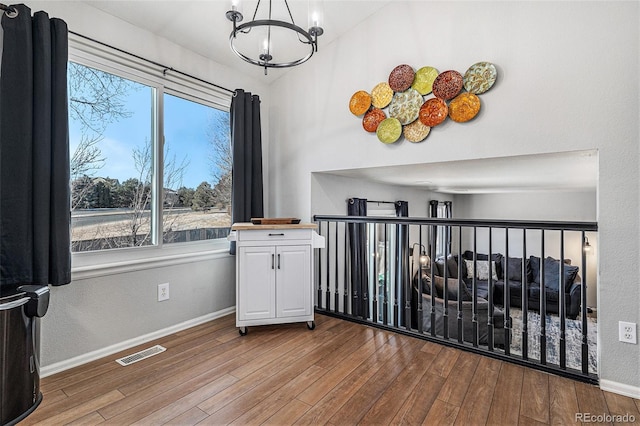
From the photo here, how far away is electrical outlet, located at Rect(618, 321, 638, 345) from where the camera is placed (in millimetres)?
1938

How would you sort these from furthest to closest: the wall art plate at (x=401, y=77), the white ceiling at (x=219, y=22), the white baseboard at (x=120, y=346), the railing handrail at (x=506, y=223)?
the wall art plate at (x=401, y=77) → the white ceiling at (x=219, y=22) → the white baseboard at (x=120, y=346) → the railing handrail at (x=506, y=223)

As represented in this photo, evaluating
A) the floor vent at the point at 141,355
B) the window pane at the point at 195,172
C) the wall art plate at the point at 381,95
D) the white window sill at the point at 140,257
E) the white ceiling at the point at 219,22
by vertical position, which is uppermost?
the white ceiling at the point at 219,22

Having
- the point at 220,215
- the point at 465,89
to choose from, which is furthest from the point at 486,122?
the point at 220,215

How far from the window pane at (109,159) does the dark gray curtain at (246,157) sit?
752 millimetres

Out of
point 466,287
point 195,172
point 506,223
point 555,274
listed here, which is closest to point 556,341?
point 466,287

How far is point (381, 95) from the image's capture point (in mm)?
2906

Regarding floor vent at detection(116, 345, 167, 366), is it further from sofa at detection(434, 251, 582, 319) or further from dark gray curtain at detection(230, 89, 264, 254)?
Result: sofa at detection(434, 251, 582, 319)

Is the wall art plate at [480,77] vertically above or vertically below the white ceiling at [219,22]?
below

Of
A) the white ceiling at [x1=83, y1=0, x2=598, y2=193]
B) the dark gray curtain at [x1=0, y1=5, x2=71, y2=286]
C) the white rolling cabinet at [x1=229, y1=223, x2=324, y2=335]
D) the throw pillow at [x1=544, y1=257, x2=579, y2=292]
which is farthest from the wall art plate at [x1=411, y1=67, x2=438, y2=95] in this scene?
the throw pillow at [x1=544, y1=257, x2=579, y2=292]

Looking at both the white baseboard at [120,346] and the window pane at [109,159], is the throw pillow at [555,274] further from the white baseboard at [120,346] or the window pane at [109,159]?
the window pane at [109,159]

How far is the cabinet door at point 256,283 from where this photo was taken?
2764 mm

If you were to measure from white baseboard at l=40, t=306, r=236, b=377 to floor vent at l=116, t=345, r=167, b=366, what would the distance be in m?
0.15

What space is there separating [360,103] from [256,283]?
187 cm

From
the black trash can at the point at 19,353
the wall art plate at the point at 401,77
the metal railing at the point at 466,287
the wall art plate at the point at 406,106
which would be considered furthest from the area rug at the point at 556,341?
the black trash can at the point at 19,353
